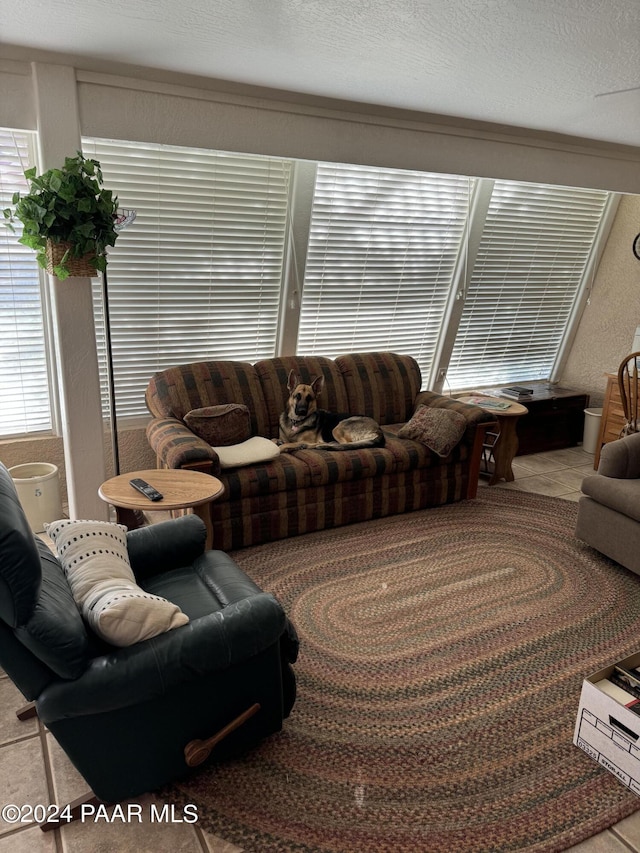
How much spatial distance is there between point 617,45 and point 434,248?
2202mm

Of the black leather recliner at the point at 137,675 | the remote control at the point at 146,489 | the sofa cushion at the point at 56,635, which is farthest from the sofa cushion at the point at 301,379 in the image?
the sofa cushion at the point at 56,635

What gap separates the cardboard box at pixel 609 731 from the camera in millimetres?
2002

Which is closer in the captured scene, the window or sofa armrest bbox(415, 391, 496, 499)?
the window

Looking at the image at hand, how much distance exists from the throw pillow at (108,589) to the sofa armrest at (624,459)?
2630 millimetres

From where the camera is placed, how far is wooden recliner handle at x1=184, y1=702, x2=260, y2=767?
74.7 inches

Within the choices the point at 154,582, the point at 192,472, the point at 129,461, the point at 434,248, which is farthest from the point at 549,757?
the point at 434,248

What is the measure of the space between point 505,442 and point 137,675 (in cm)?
347

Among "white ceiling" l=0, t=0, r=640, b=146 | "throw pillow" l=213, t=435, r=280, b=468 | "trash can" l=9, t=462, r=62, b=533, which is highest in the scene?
"white ceiling" l=0, t=0, r=640, b=146

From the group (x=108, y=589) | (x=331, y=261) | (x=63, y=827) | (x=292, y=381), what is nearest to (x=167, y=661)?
(x=108, y=589)

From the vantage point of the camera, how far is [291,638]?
7.04 feet

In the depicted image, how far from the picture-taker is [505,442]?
15.0ft

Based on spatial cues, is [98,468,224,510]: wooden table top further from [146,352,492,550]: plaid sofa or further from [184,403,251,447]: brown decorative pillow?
[184,403,251,447]: brown decorative pillow

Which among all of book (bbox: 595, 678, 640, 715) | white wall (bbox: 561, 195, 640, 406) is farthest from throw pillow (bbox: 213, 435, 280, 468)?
white wall (bbox: 561, 195, 640, 406)

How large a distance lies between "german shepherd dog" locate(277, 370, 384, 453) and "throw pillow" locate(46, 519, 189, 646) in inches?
69.6
